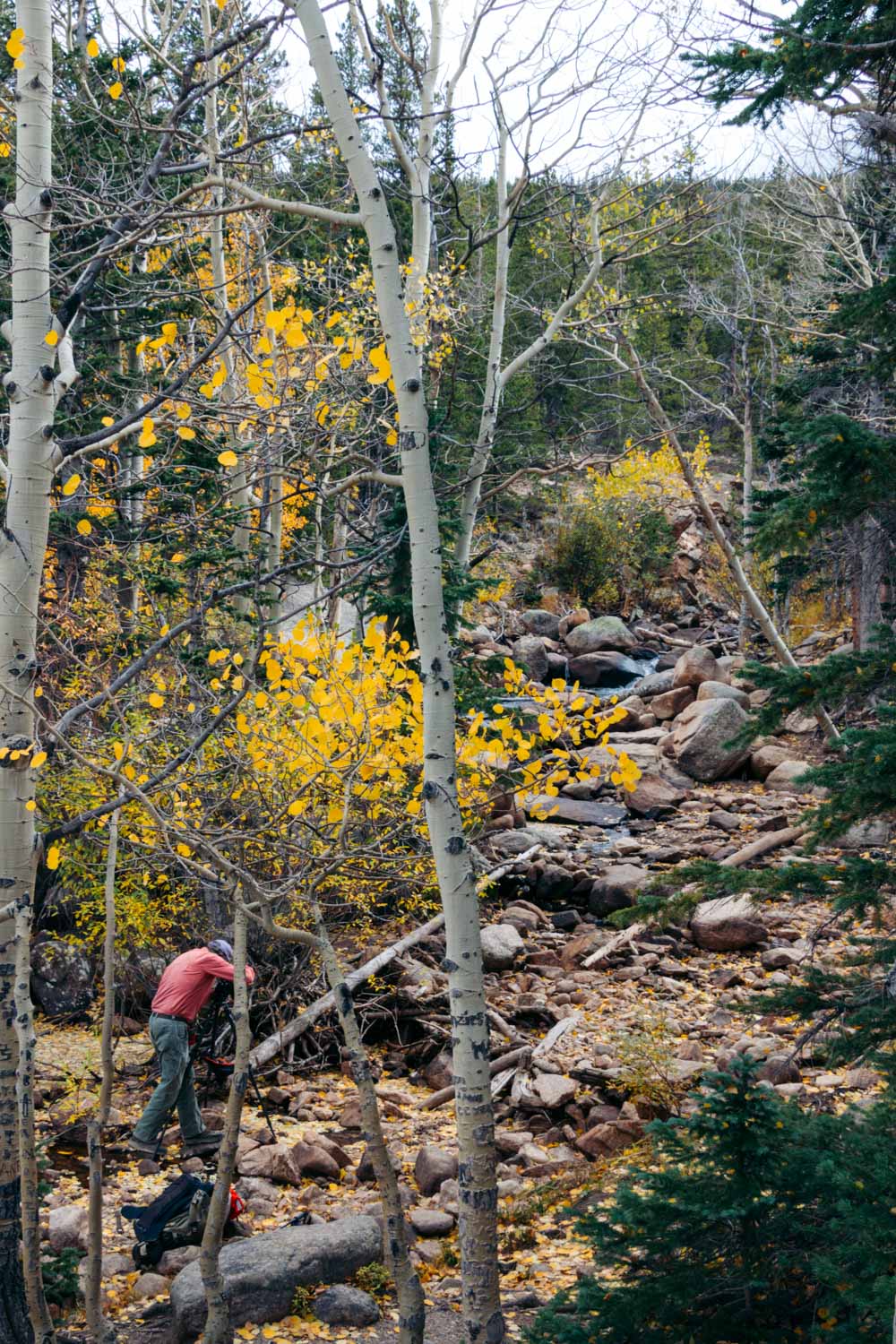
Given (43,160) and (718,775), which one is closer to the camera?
(43,160)

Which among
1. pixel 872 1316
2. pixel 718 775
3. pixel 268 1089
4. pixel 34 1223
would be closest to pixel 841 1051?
pixel 872 1316

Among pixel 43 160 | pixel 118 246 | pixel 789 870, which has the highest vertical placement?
pixel 43 160

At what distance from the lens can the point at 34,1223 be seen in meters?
4.03

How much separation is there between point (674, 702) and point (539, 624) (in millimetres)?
6421

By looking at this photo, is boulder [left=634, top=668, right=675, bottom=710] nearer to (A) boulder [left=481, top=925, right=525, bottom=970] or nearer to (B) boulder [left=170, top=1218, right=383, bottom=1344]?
(A) boulder [left=481, top=925, right=525, bottom=970]

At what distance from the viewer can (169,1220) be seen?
568cm

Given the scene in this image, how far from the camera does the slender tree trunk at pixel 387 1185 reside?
3.74 metres

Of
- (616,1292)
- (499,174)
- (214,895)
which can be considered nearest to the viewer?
(616,1292)

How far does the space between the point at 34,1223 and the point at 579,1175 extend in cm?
342

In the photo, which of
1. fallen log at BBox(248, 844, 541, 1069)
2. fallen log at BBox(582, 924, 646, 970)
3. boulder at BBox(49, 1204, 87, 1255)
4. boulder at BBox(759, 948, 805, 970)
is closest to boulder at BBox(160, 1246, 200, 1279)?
boulder at BBox(49, 1204, 87, 1255)

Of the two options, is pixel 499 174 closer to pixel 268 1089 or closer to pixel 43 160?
pixel 43 160

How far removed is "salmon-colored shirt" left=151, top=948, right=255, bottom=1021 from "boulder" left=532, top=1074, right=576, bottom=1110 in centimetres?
223

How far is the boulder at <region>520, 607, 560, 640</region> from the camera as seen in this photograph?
908 inches

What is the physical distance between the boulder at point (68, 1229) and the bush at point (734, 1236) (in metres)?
3.20
